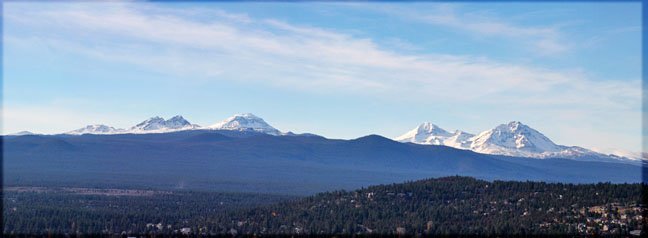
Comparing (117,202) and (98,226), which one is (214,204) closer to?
(117,202)

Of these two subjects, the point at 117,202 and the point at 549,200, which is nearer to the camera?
the point at 549,200

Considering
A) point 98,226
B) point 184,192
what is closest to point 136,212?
point 98,226

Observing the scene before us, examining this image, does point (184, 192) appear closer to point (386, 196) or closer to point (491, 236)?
point (386, 196)

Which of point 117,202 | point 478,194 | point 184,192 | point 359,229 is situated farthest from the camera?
point 184,192

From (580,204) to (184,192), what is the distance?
109 meters

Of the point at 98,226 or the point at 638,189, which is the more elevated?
the point at 638,189

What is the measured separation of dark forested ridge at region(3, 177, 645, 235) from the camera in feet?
354

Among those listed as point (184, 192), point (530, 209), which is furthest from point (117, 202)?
point (530, 209)

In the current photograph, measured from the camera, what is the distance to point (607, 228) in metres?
102

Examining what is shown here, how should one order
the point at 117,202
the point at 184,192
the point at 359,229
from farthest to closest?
the point at 184,192 < the point at 117,202 < the point at 359,229

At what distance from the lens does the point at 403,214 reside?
407 feet

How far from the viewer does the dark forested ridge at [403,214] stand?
108 m

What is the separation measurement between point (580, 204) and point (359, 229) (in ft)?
102

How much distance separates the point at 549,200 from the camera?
396 feet
